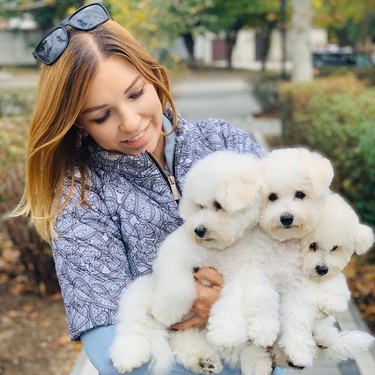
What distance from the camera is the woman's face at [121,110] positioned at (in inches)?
82.9

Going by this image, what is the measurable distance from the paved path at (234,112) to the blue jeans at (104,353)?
4.40 feet

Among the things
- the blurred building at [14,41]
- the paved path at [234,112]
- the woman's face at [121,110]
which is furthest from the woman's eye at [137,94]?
the blurred building at [14,41]

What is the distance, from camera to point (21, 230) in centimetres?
597

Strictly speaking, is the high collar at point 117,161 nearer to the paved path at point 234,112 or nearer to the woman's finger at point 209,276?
the woman's finger at point 209,276

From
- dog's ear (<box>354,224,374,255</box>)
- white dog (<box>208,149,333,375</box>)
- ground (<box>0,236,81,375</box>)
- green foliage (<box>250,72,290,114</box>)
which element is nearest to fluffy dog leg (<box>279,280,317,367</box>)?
white dog (<box>208,149,333,375</box>)

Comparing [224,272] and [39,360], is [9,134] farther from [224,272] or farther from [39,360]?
[224,272]

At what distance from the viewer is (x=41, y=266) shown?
618 cm

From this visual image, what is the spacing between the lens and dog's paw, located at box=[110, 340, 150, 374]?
1880 millimetres

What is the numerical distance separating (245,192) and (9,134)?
5.57 meters

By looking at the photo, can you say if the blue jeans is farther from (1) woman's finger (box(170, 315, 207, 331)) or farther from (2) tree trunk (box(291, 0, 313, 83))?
(2) tree trunk (box(291, 0, 313, 83))

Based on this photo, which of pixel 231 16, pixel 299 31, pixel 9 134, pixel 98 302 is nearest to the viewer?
pixel 98 302

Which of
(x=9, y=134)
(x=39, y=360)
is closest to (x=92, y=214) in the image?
(x=39, y=360)

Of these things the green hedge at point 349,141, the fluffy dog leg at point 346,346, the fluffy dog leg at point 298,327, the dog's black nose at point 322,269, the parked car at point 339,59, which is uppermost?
the dog's black nose at point 322,269

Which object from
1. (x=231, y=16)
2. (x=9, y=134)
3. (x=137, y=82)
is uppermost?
(x=137, y=82)
